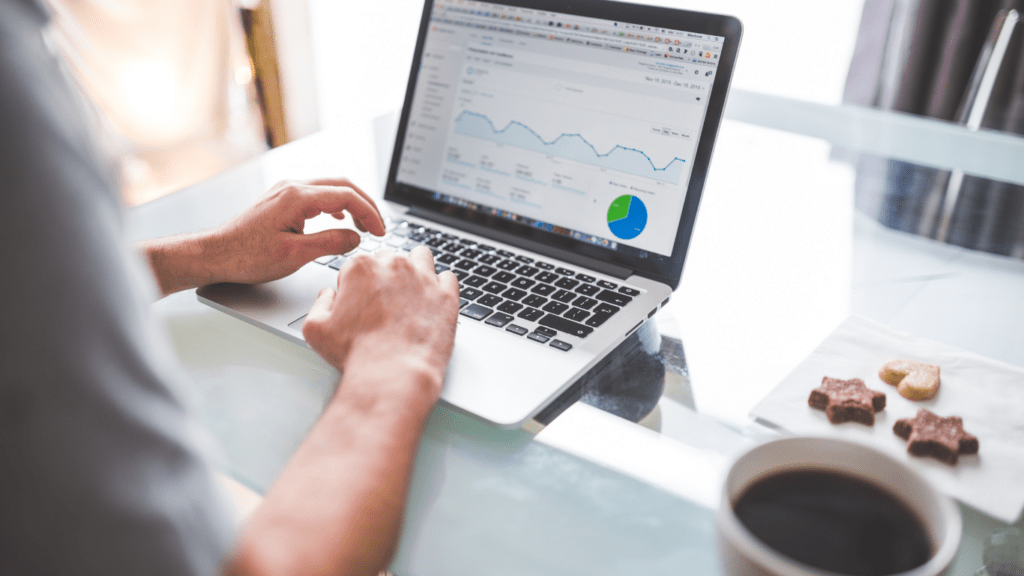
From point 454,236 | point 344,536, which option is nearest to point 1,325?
point 344,536

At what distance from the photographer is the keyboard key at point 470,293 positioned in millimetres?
807

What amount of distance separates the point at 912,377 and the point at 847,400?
0.29 ft

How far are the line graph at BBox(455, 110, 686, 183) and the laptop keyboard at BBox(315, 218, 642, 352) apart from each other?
15 cm

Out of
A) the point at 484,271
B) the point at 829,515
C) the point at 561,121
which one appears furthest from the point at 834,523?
the point at 561,121

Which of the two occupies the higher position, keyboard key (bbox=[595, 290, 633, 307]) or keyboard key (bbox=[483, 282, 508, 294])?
keyboard key (bbox=[595, 290, 633, 307])

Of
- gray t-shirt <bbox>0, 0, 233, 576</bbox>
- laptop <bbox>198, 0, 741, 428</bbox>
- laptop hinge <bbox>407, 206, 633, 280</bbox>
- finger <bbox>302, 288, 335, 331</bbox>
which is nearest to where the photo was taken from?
gray t-shirt <bbox>0, 0, 233, 576</bbox>

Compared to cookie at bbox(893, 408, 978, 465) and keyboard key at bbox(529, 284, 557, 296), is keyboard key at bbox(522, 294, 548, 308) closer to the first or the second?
keyboard key at bbox(529, 284, 557, 296)

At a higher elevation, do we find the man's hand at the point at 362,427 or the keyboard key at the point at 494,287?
the man's hand at the point at 362,427

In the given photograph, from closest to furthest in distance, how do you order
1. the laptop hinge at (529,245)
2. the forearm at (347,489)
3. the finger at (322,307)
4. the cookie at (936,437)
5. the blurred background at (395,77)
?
1. the forearm at (347,489)
2. the cookie at (936,437)
3. the finger at (322,307)
4. the laptop hinge at (529,245)
5. the blurred background at (395,77)

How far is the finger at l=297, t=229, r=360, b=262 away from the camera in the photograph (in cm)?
81

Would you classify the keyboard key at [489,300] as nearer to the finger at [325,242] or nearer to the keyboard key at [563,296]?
the keyboard key at [563,296]

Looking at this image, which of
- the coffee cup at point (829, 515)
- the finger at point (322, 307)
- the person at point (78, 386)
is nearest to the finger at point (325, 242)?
the finger at point (322, 307)

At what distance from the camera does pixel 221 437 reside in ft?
2.06

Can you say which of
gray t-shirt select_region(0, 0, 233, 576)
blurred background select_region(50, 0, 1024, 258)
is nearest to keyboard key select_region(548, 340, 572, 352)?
gray t-shirt select_region(0, 0, 233, 576)
